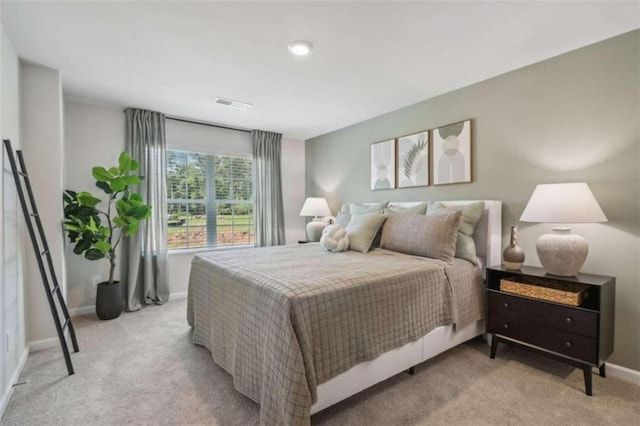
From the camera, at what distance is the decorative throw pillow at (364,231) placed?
9.57ft

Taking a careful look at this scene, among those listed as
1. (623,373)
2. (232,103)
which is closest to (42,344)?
(232,103)

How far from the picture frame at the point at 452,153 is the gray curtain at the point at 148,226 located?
3.32 metres

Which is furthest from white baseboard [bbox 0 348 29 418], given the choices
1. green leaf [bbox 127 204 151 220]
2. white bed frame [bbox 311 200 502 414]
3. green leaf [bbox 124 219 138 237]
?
white bed frame [bbox 311 200 502 414]

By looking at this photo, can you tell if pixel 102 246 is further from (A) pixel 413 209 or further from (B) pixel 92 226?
(A) pixel 413 209

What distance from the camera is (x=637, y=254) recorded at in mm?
2072

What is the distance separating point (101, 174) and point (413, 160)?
3369 mm

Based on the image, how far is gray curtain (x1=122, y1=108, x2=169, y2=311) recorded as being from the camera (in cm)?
363

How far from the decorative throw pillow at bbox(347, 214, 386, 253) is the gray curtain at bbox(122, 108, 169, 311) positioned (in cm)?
246

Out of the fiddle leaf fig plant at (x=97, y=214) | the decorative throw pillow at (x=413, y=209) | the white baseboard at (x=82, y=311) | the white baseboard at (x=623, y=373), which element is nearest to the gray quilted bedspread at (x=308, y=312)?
the decorative throw pillow at (x=413, y=209)

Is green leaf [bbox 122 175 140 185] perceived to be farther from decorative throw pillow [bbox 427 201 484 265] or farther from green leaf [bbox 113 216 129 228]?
decorative throw pillow [bbox 427 201 484 265]

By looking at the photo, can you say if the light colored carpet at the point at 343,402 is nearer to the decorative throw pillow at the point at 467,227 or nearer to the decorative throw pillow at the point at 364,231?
the decorative throw pillow at the point at 467,227

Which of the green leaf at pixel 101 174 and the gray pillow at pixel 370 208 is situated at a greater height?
the green leaf at pixel 101 174

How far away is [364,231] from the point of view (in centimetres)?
299

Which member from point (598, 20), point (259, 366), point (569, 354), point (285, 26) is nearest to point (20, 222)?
point (259, 366)
